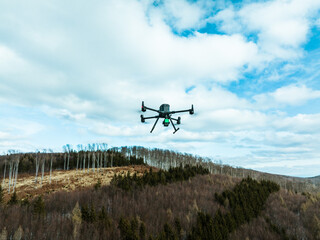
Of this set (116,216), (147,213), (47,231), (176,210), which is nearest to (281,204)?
(176,210)

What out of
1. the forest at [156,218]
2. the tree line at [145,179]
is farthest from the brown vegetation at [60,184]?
the forest at [156,218]

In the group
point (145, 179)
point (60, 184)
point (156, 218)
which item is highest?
point (145, 179)

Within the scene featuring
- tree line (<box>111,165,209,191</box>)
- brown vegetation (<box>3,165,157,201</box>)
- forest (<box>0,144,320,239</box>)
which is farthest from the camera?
brown vegetation (<box>3,165,157,201</box>)

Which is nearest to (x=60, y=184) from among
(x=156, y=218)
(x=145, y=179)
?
(x=145, y=179)

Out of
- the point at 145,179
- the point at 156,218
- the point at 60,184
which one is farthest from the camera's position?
the point at 60,184

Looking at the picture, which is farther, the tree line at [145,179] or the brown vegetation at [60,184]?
the brown vegetation at [60,184]

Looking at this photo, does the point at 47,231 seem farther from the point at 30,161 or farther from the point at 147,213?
the point at 30,161

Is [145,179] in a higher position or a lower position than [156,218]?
higher

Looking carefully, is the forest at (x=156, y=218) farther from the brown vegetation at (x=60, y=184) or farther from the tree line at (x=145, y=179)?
the brown vegetation at (x=60, y=184)

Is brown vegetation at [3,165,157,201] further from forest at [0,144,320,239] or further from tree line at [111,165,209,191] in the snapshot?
forest at [0,144,320,239]

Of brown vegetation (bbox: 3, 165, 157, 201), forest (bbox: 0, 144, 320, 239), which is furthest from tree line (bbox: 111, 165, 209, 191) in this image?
brown vegetation (bbox: 3, 165, 157, 201)

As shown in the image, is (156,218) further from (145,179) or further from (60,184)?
(60,184)

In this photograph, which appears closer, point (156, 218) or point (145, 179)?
point (156, 218)
